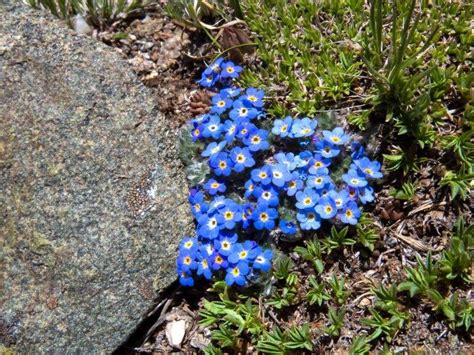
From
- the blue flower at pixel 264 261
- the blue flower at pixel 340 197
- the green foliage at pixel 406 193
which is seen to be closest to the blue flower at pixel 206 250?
the blue flower at pixel 264 261

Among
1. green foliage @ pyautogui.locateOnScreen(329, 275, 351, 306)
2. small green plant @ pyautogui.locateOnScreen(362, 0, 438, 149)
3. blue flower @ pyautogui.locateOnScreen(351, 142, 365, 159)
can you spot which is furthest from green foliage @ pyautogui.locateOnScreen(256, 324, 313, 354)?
small green plant @ pyautogui.locateOnScreen(362, 0, 438, 149)

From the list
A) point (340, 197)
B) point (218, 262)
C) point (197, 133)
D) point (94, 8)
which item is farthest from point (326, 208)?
point (94, 8)

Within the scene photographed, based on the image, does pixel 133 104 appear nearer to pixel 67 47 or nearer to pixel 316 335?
pixel 67 47

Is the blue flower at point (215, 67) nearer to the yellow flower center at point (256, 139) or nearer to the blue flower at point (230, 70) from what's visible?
the blue flower at point (230, 70)

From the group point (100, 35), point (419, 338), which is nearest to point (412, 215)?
point (419, 338)

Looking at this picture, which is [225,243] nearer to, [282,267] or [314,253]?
[282,267]
